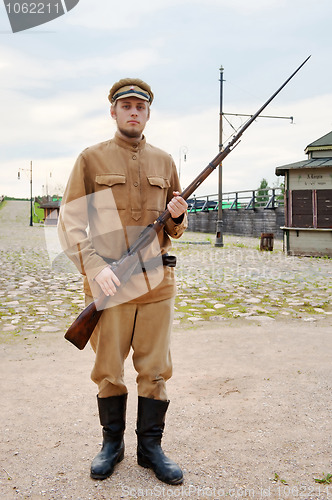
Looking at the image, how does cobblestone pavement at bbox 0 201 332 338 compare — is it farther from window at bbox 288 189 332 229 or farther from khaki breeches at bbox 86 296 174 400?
window at bbox 288 189 332 229

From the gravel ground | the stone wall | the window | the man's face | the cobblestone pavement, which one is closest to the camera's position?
the gravel ground

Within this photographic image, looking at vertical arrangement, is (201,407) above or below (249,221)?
below

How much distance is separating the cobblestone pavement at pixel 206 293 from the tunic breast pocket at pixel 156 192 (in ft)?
2.35

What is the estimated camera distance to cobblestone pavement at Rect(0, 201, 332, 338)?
6.85 metres

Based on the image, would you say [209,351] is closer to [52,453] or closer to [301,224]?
[52,453]

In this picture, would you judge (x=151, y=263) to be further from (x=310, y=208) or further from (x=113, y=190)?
(x=310, y=208)

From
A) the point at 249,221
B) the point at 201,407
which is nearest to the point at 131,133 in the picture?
the point at 201,407

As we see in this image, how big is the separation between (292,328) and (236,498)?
3948 millimetres

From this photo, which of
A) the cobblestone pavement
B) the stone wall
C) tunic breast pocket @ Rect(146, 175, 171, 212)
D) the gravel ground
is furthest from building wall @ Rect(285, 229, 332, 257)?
tunic breast pocket @ Rect(146, 175, 171, 212)

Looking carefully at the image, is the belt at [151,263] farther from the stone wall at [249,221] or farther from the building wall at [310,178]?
the stone wall at [249,221]

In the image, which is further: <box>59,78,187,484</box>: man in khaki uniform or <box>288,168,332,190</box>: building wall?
<box>288,168,332,190</box>: building wall

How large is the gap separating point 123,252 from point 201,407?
159cm

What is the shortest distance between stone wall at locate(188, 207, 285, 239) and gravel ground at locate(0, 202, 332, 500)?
66.4 feet

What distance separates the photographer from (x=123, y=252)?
2918mm
